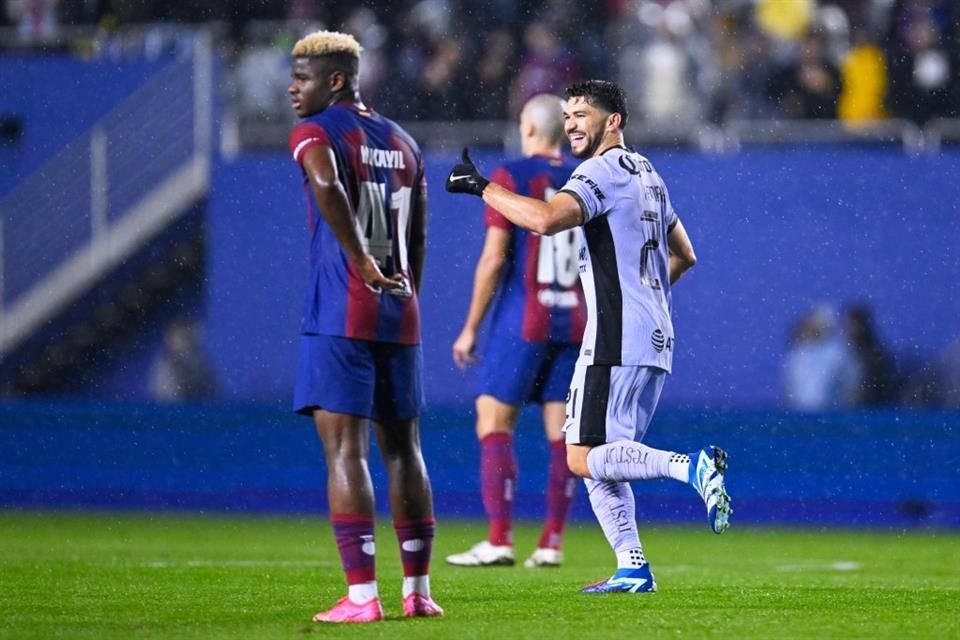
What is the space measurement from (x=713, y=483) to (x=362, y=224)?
175 cm

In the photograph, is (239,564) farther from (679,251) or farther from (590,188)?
(590,188)

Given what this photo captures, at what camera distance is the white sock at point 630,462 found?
25.3 ft

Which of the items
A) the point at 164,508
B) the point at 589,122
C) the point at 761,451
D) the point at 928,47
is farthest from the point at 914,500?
the point at 589,122

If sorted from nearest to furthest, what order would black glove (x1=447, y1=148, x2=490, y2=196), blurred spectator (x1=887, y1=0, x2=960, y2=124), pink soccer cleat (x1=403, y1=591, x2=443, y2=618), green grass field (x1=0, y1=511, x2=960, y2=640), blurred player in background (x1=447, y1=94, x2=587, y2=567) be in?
green grass field (x1=0, y1=511, x2=960, y2=640), pink soccer cleat (x1=403, y1=591, x2=443, y2=618), black glove (x1=447, y1=148, x2=490, y2=196), blurred player in background (x1=447, y1=94, x2=587, y2=567), blurred spectator (x1=887, y1=0, x2=960, y2=124)

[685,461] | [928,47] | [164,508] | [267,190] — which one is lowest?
[164,508]

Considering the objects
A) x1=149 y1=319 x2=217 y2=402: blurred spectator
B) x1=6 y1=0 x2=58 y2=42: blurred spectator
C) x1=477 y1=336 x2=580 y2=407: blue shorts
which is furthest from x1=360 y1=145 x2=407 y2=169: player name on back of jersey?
x1=6 y1=0 x2=58 y2=42: blurred spectator

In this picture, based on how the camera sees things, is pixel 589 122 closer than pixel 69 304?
Yes

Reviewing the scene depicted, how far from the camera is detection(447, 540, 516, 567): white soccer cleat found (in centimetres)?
1045

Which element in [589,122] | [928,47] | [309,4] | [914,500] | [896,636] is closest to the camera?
[896,636]

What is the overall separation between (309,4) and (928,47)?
6516mm

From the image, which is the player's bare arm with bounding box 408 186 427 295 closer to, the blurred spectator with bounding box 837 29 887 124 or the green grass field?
the green grass field

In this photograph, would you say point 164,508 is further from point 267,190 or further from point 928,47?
point 928,47

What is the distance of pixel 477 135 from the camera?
706 inches

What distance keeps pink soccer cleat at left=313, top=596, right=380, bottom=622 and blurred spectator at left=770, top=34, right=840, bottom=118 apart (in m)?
11.6
